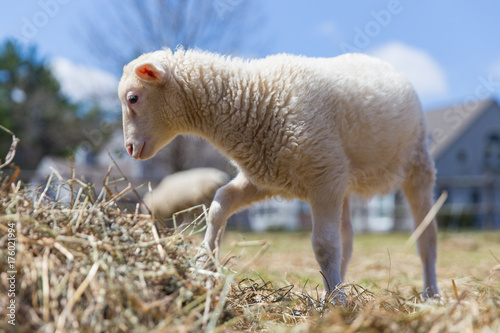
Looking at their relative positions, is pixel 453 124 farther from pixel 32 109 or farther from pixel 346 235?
pixel 32 109

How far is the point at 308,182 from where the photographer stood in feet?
9.75

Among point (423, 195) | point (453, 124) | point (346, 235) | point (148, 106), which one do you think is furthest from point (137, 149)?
point (453, 124)

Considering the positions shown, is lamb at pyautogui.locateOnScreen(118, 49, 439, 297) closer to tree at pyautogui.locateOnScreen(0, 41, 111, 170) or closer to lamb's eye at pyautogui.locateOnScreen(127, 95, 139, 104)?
lamb's eye at pyautogui.locateOnScreen(127, 95, 139, 104)

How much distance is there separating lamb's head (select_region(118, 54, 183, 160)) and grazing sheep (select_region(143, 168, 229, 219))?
496 cm

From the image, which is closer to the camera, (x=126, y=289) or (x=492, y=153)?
(x=126, y=289)

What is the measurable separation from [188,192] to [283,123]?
18.6 ft

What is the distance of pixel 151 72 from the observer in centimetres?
306

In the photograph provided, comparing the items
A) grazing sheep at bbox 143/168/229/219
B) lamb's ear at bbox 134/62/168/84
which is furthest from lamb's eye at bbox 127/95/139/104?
grazing sheep at bbox 143/168/229/219

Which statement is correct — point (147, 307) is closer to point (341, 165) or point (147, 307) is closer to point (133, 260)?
point (133, 260)

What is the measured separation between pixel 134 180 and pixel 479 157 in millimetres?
22211

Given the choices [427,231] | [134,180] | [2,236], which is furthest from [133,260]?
[134,180]

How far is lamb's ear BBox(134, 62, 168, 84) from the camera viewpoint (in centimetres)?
300

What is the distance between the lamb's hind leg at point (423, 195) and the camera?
3756 millimetres

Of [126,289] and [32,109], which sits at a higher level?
[32,109]
